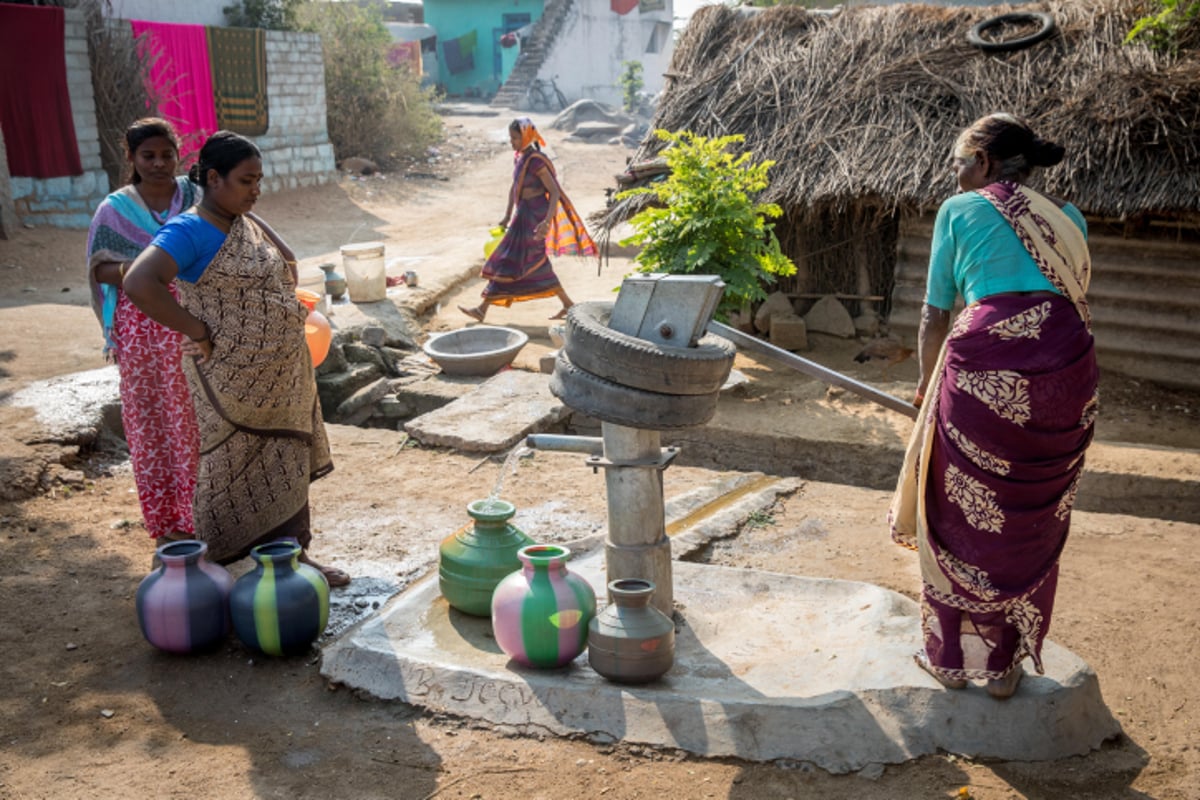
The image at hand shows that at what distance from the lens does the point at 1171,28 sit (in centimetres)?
765

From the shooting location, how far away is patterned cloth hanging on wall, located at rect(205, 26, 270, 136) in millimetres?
14531

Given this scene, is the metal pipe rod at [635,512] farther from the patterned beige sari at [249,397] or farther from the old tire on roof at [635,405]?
the patterned beige sari at [249,397]

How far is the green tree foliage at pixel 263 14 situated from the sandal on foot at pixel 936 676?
14.8 m

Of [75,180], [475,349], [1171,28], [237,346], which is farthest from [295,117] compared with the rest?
[237,346]

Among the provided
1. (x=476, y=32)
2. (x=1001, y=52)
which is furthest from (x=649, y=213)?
(x=476, y=32)

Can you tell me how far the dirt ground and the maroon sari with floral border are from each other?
381 millimetres

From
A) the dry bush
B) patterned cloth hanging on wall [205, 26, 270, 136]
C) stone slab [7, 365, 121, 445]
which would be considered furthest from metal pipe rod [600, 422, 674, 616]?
patterned cloth hanging on wall [205, 26, 270, 136]

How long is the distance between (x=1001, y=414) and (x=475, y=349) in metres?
5.40

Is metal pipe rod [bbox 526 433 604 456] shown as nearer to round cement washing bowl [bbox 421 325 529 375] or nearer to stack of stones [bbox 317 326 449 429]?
stack of stones [bbox 317 326 449 429]

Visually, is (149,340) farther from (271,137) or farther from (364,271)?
(271,137)

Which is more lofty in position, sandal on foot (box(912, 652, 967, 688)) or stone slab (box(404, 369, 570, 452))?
sandal on foot (box(912, 652, 967, 688))

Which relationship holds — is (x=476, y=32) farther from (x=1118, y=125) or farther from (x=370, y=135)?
(x=1118, y=125)

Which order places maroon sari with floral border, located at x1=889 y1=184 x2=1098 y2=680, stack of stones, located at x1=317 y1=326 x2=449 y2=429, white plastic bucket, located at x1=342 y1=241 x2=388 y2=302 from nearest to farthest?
1. maroon sari with floral border, located at x1=889 y1=184 x2=1098 y2=680
2. stack of stones, located at x1=317 y1=326 x2=449 y2=429
3. white plastic bucket, located at x1=342 y1=241 x2=388 y2=302

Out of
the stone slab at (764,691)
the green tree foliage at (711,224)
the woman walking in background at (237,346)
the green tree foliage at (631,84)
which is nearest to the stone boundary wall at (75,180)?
the green tree foliage at (711,224)
